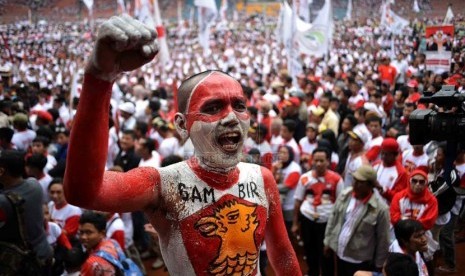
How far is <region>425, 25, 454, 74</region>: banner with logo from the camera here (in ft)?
13.1

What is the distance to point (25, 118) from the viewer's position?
7.30 metres

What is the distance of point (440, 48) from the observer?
4.18 metres

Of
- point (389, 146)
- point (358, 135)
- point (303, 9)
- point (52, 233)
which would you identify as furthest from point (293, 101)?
point (52, 233)

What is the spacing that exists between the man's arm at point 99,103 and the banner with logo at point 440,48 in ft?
9.65

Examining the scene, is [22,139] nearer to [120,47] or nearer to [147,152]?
→ [147,152]

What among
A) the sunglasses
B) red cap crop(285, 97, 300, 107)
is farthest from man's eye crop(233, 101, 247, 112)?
red cap crop(285, 97, 300, 107)

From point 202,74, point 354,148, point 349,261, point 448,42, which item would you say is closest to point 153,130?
point 354,148

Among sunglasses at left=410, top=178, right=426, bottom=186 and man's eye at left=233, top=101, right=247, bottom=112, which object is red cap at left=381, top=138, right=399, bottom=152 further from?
man's eye at left=233, top=101, right=247, bottom=112

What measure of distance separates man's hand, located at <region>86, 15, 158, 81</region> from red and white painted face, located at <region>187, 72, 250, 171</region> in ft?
1.95

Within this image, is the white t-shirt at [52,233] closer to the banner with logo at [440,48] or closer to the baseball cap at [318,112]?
the banner with logo at [440,48]

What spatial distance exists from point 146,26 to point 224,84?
0.71 metres

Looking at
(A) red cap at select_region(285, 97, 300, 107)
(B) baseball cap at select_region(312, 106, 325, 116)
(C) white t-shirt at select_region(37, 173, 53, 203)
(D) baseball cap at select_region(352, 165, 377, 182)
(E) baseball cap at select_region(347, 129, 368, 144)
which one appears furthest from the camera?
(A) red cap at select_region(285, 97, 300, 107)

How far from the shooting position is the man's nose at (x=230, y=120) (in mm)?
2111

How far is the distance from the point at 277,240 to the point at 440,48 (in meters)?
2.57
